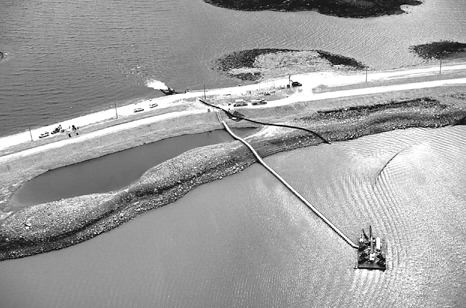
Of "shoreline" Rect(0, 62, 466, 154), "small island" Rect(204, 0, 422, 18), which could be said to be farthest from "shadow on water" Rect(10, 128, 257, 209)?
"small island" Rect(204, 0, 422, 18)

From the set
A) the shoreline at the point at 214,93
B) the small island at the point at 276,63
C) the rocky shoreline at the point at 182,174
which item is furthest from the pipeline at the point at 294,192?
the small island at the point at 276,63

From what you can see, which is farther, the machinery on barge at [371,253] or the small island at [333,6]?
the small island at [333,6]

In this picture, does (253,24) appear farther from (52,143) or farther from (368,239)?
(368,239)

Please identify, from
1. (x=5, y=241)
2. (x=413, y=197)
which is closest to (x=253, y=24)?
(x=413, y=197)

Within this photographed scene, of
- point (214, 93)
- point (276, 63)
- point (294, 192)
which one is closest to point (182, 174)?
point (294, 192)

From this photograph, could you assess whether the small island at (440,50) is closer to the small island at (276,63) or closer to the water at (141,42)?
the water at (141,42)

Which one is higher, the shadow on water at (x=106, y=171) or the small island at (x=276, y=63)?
the small island at (x=276, y=63)
